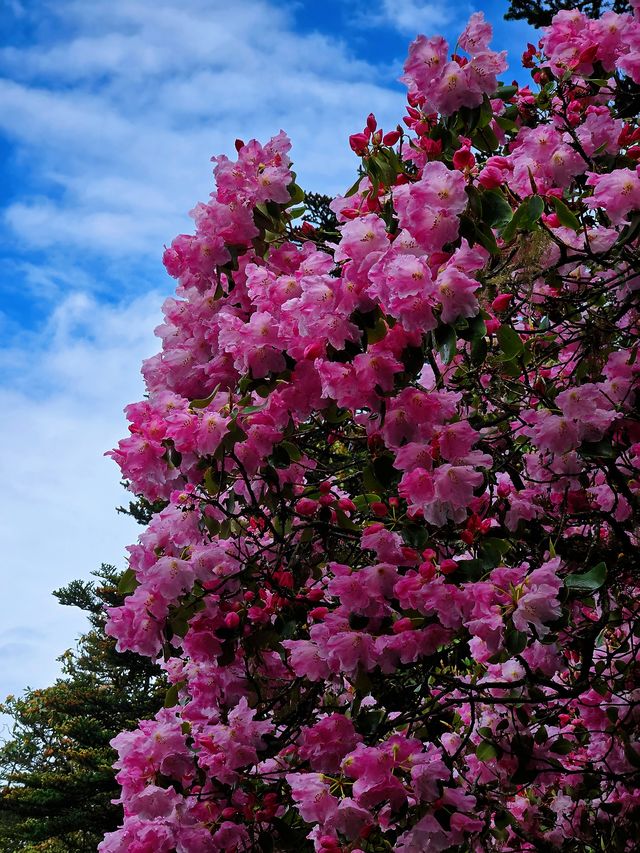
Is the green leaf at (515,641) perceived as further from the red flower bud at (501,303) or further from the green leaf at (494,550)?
the red flower bud at (501,303)

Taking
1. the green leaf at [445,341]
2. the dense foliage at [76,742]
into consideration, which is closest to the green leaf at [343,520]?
the green leaf at [445,341]

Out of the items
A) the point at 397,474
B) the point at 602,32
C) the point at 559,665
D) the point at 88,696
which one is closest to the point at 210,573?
the point at 397,474

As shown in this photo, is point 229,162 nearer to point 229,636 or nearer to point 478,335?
point 478,335

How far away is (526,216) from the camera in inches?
75.4

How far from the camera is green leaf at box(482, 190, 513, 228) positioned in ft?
6.11

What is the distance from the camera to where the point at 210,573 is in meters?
2.45

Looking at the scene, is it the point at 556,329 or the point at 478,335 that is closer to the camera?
the point at 478,335

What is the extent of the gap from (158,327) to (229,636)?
0.95m

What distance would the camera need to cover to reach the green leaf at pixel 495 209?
1861 mm

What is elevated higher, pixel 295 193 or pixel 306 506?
pixel 295 193

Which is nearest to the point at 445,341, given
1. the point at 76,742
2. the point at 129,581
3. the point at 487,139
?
the point at 487,139

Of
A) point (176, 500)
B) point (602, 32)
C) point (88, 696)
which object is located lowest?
point (176, 500)

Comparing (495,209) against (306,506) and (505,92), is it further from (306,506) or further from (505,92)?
(306,506)

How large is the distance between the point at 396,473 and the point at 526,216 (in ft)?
2.19
